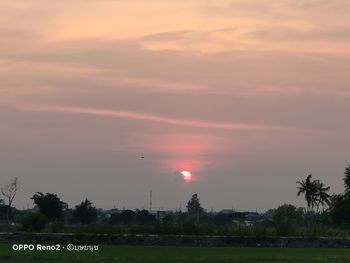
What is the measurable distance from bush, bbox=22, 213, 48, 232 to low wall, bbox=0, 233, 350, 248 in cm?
689

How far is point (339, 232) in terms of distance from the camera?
52.8m

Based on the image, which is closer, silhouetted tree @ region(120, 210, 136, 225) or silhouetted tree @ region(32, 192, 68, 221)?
silhouetted tree @ region(32, 192, 68, 221)

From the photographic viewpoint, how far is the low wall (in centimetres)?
4372

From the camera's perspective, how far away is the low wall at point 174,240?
43.7 meters

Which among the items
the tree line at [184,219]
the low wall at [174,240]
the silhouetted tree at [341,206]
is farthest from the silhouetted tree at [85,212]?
the low wall at [174,240]

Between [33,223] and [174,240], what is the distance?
429 inches

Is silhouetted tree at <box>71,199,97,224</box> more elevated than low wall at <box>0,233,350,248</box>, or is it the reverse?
silhouetted tree at <box>71,199,97,224</box>

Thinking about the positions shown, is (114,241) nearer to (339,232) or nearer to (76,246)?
(76,246)

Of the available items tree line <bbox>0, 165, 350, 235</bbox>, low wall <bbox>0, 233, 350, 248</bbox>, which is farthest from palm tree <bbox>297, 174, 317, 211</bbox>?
low wall <bbox>0, 233, 350, 248</bbox>

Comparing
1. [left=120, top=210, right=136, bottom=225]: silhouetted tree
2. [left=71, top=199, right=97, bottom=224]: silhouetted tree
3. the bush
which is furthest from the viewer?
[left=120, top=210, right=136, bottom=225]: silhouetted tree

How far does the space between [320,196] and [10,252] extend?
254ft

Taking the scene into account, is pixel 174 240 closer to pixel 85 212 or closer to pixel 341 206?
pixel 341 206

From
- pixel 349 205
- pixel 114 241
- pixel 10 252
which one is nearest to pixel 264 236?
pixel 114 241

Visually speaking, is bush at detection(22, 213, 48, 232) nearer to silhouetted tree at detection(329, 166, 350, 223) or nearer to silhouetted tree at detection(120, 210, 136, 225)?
silhouetted tree at detection(329, 166, 350, 223)
